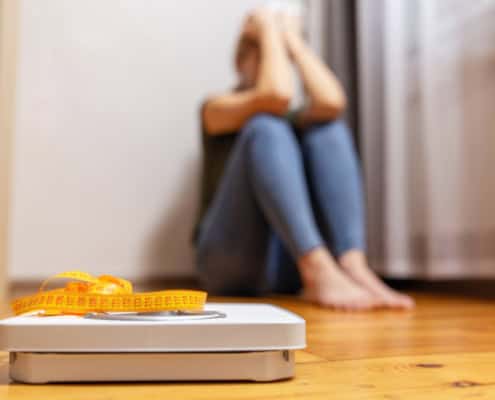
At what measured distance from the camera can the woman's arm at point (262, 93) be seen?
149cm

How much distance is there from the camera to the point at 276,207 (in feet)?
4.46

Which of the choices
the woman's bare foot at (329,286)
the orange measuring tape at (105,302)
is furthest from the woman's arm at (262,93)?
the orange measuring tape at (105,302)

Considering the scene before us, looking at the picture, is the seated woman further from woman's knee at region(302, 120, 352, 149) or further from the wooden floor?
the wooden floor

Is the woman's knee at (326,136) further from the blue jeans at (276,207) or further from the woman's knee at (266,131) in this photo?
the woman's knee at (266,131)

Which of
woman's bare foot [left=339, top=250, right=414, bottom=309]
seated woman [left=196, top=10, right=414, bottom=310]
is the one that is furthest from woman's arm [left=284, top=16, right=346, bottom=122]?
woman's bare foot [left=339, top=250, right=414, bottom=309]

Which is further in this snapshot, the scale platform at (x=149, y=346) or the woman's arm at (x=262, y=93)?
the woman's arm at (x=262, y=93)

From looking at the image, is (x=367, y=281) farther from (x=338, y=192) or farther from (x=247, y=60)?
(x=247, y=60)

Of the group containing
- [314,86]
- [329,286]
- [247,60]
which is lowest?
[329,286]

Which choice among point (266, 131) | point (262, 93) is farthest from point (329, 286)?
point (262, 93)

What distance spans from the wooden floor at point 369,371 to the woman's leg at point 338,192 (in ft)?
1.44

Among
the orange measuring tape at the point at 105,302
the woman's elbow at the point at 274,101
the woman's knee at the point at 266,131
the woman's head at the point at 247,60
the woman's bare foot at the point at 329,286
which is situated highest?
the woman's head at the point at 247,60

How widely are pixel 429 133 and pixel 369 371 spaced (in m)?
1.34

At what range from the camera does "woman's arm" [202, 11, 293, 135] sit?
1485 mm

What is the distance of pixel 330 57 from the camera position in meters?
2.22
